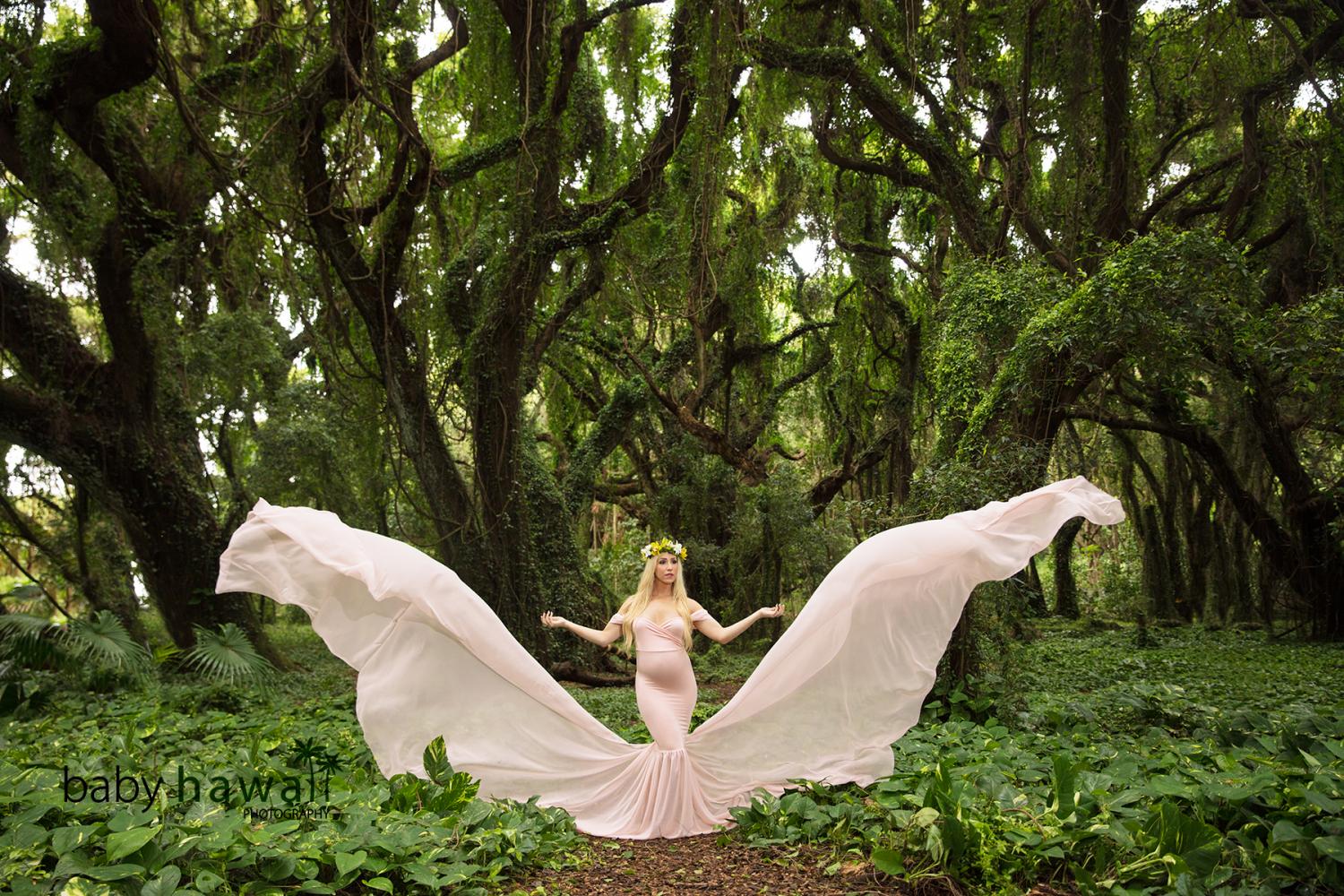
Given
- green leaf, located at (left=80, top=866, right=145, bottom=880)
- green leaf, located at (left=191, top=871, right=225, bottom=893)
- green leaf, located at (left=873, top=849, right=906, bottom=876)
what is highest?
green leaf, located at (left=80, top=866, right=145, bottom=880)

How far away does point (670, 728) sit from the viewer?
17.5ft

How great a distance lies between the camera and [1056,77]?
28.2ft

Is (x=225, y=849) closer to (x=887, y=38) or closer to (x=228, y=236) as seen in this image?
(x=228, y=236)

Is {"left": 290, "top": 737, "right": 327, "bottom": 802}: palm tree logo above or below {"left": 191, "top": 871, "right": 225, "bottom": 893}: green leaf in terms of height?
above

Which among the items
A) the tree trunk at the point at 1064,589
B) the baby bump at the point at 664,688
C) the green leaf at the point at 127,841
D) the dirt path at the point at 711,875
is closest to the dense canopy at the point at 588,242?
the baby bump at the point at 664,688

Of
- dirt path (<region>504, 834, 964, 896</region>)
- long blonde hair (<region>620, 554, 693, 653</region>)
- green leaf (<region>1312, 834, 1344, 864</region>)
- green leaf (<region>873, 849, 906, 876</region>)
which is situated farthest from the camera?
long blonde hair (<region>620, 554, 693, 653</region>)

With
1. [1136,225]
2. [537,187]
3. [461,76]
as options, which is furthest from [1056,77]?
[461,76]

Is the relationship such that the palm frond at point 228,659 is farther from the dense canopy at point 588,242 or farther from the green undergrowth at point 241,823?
the green undergrowth at point 241,823

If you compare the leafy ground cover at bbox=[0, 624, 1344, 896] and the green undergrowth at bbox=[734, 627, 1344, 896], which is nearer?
the leafy ground cover at bbox=[0, 624, 1344, 896]

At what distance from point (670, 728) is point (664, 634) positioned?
0.60 metres

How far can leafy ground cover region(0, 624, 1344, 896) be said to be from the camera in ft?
9.85

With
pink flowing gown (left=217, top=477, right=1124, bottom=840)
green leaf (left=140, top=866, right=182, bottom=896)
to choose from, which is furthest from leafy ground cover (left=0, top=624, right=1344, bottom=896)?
pink flowing gown (left=217, top=477, right=1124, bottom=840)

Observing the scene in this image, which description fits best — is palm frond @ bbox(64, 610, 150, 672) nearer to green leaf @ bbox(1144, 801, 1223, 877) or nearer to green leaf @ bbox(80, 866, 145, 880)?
green leaf @ bbox(80, 866, 145, 880)

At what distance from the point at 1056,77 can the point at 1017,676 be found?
5.33 metres
